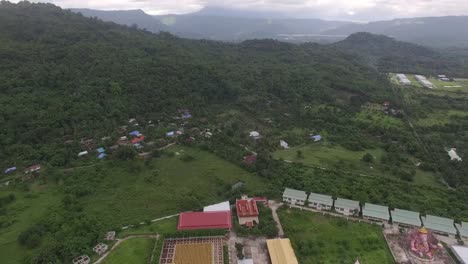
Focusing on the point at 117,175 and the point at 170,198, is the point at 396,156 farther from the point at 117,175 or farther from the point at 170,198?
the point at 117,175

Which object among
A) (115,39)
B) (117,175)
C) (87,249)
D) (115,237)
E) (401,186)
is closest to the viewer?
(87,249)

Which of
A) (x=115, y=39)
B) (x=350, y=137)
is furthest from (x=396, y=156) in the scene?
(x=115, y=39)

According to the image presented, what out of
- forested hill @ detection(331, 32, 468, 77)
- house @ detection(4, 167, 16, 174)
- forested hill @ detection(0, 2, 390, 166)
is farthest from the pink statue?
forested hill @ detection(331, 32, 468, 77)

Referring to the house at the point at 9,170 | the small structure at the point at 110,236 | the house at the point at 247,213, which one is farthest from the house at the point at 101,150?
the house at the point at 247,213

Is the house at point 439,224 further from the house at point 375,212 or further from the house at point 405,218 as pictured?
the house at point 375,212

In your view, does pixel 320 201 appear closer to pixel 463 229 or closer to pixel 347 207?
pixel 347 207

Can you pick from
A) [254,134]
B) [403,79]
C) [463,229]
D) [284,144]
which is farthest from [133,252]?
[403,79]
